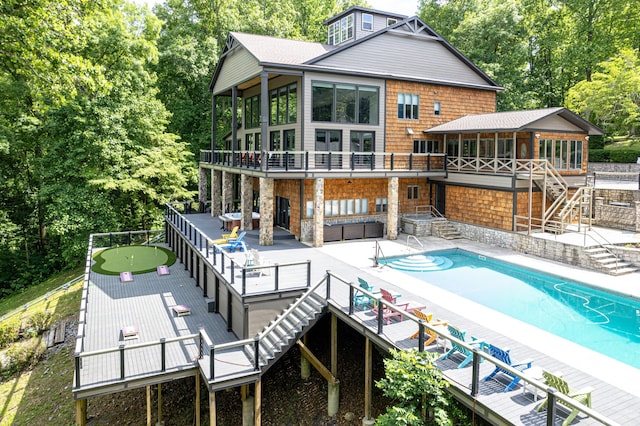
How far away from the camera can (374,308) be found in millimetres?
11609

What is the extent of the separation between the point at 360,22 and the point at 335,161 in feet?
27.4

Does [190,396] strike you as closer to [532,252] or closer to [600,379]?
[600,379]

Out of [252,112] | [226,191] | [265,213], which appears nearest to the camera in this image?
[265,213]

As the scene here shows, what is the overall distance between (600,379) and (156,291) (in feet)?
51.6

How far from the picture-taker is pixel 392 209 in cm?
2278

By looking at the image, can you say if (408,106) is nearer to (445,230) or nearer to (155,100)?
(445,230)

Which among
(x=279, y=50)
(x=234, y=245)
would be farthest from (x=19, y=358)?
(x=279, y=50)

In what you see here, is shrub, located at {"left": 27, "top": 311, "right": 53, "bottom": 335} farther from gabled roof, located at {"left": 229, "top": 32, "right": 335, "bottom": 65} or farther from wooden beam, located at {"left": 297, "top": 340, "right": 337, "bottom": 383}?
gabled roof, located at {"left": 229, "top": 32, "right": 335, "bottom": 65}

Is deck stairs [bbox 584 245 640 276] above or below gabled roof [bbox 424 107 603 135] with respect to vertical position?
below

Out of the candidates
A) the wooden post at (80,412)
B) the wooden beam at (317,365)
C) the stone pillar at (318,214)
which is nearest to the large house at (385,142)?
the stone pillar at (318,214)

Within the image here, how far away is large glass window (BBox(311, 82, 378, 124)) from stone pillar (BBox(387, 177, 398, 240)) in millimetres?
3320

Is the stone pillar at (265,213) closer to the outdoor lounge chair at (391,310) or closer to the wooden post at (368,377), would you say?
the outdoor lounge chair at (391,310)

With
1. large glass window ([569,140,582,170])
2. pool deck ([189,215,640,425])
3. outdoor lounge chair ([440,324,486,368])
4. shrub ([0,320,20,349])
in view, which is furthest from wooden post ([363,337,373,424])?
large glass window ([569,140,582,170])

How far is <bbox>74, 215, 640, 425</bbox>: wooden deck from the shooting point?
7.90m
